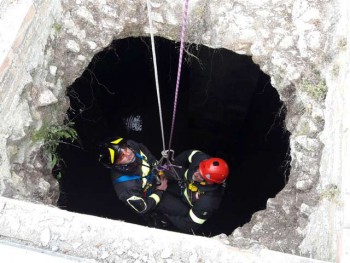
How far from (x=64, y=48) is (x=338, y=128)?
119 inches

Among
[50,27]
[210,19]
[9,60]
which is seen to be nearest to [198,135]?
[210,19]

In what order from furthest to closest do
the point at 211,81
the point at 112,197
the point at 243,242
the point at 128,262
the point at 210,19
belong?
the point at 211,81
the point at 112,197
the point at 210,19
the point at 243,242
the point at 128,262

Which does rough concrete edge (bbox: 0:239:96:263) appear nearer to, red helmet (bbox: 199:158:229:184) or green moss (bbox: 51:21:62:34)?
red helmet (bbox: 199:158:229:184)

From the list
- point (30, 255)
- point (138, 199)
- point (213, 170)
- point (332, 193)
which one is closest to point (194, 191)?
point (213, 170)

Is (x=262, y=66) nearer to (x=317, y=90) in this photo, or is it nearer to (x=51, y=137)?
(x=317, y=90)

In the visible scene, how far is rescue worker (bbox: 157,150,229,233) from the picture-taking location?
4.86 m

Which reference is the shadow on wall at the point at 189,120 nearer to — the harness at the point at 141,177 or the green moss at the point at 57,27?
the harness at the point at 141,177

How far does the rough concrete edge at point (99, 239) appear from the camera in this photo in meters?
3.35

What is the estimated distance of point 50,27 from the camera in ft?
15.1

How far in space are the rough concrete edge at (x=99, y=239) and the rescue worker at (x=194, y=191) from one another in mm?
1498

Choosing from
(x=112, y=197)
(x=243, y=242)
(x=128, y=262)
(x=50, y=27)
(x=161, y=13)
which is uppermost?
(x=161, y=13)

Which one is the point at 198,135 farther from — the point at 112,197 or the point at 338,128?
the point at 338,128

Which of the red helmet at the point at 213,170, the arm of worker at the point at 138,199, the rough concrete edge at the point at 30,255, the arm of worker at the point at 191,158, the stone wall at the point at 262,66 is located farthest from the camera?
the arm of worker at the point at 191,158

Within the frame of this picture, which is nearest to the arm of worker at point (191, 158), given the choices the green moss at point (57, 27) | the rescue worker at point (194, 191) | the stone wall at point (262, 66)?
the rescue worker at point (194, 191)
